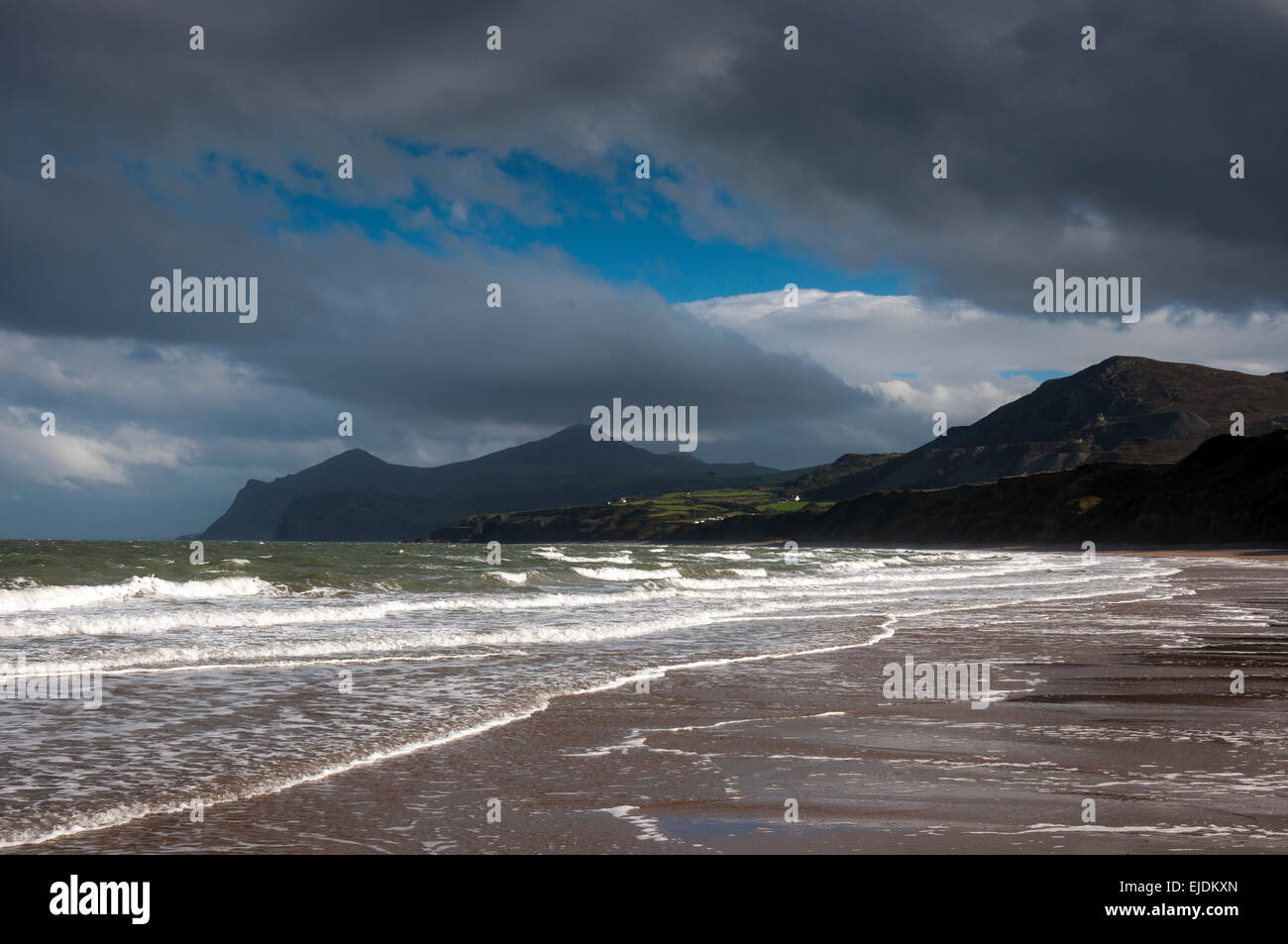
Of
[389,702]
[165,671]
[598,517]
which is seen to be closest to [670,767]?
[389,702]

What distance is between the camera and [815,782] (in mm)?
7066

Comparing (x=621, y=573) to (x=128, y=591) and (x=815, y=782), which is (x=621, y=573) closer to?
(x=128, y=591)

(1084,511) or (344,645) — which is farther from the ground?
(1084,511)

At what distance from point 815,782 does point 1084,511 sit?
358 feet

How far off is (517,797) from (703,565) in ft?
122

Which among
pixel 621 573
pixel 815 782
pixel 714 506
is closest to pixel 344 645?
pixel 815 782

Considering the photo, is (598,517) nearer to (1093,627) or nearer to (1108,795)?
(1093,627)

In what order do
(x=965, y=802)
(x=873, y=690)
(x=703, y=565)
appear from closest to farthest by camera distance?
(x=965, y=802) < (x=873, y=690) < (x=703, y=565)

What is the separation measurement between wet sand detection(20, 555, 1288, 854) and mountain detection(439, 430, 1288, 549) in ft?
282

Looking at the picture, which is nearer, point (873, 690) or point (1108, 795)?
point (1108, 795)
